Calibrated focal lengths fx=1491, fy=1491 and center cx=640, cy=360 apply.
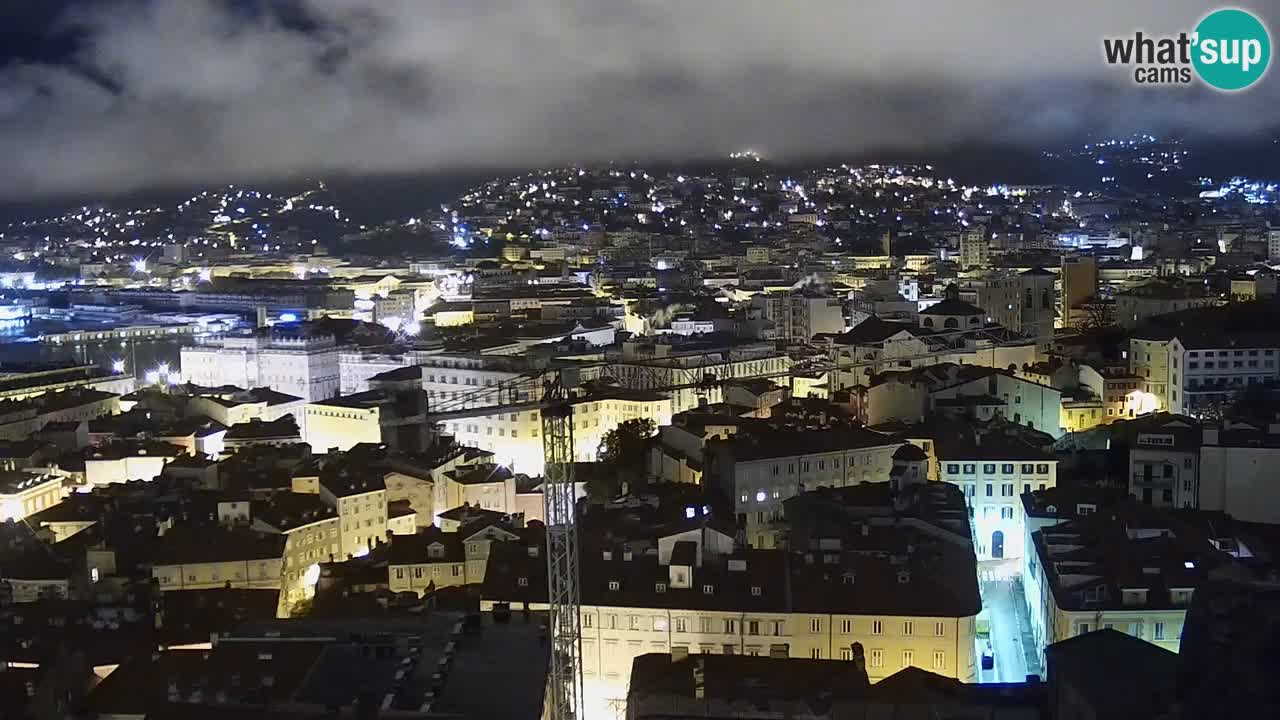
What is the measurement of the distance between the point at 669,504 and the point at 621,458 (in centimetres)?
329

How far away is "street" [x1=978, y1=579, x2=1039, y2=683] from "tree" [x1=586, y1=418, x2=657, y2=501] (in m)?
3.48

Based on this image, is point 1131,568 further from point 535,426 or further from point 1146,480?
point 535,426

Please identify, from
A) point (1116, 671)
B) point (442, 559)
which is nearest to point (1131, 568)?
point (1116, 671)

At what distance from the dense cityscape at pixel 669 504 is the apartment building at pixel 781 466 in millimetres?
36

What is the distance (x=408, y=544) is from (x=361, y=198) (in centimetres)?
6650

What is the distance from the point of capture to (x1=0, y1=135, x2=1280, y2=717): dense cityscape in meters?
7.29

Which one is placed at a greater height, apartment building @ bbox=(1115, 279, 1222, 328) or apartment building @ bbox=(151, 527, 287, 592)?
apartment building @ bbox=(1115, 279, 1222, 328)

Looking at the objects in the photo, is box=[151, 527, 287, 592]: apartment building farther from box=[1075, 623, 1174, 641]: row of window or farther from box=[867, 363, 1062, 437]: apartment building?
box=[867, 363, 1062, 437]: apartment building

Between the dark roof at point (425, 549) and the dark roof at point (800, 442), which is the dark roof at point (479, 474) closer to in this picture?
the dark roof at point (800, 442)

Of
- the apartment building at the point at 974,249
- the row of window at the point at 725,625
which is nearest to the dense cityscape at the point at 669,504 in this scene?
the row of window at the point at 725,625

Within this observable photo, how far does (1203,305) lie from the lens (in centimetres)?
2156

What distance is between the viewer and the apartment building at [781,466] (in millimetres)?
11734

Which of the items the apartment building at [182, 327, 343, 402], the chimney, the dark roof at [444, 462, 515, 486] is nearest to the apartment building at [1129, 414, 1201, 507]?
the chimney

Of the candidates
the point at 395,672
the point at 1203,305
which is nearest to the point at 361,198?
the point at 1203,305
